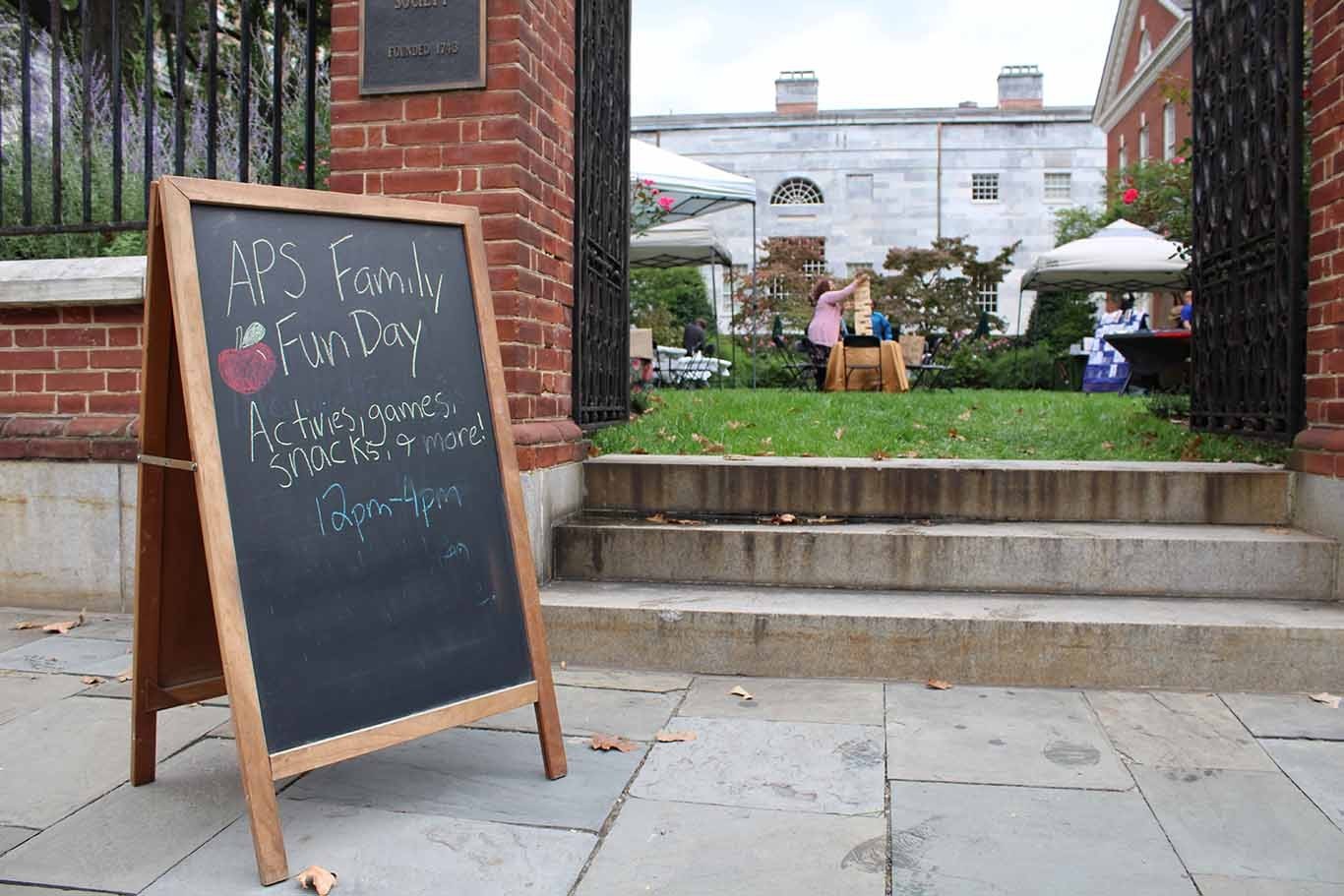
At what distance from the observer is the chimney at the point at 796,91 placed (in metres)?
44.4

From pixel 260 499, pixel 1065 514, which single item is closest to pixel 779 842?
pixel 260 499

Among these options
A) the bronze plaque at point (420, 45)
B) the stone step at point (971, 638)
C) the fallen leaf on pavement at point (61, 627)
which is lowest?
the fallen leaf on pavement at point (61, 627)

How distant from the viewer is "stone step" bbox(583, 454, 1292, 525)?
443 centimetres

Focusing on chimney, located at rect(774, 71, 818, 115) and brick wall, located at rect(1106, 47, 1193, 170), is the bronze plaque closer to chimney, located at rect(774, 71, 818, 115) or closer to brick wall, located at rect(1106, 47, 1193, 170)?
brick wall, located at rect(1106, 47, 1193, 170)

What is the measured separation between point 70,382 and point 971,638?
13.4ft

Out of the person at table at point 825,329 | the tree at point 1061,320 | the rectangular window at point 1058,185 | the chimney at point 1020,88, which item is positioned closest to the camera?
the person at table at point 825,329

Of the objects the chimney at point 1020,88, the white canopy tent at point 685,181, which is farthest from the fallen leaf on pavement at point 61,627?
the chimney at point 1020,88

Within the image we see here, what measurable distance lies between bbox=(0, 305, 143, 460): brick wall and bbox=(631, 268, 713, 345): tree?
2122 centimetres

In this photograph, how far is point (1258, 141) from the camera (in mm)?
4809

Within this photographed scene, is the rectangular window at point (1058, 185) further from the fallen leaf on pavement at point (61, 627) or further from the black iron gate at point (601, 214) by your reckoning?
the fallen leaf on pavement at point (61, 627)

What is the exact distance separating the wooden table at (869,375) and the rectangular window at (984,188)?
31.8 metres

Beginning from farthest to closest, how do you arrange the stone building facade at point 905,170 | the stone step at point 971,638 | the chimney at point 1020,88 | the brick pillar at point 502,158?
the chimney at point 1020,88, the stone building facade at point 905,170, the brick pillar at point 502,158, the stone step at point 971,638

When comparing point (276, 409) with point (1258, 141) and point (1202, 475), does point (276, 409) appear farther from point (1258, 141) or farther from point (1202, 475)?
point (1258, 141)

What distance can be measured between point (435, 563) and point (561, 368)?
1.94 metres
